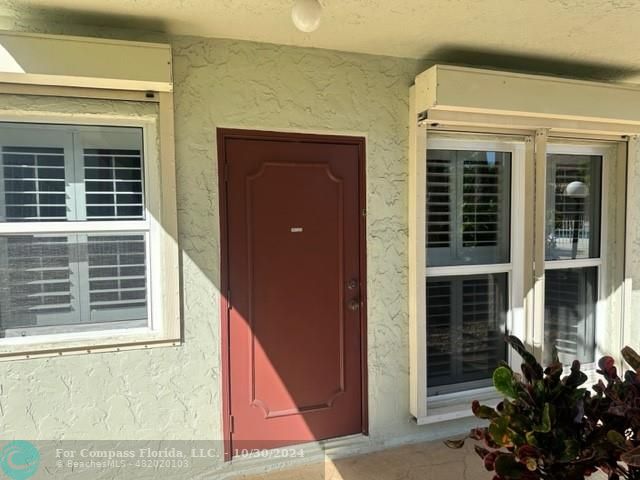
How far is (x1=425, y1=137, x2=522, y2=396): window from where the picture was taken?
157 inches

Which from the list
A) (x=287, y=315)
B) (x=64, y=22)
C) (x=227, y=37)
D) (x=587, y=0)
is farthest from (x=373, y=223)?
(x=64, y=22)

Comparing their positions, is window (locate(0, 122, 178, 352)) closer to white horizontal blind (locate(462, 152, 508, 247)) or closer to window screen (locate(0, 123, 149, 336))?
window screen (locate(0, 123, 149, 336))

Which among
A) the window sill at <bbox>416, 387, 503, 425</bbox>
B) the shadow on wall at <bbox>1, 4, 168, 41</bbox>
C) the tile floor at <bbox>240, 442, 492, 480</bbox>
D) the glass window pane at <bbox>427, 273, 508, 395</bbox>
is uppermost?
the shadow on wall at <bbox>1, 4, 168, 41</bbox>

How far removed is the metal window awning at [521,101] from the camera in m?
3.44

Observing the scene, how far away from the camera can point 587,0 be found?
2818 millimetres

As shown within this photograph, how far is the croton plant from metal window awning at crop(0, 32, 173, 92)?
111 inches

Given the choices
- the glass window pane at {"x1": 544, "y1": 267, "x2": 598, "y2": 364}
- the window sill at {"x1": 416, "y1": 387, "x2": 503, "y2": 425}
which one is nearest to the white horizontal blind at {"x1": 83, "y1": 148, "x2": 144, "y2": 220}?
the window sill at {"x1": 416, "y1": 387, "x2": 503, "y2": 425}

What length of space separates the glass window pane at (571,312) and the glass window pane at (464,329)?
0.60 m

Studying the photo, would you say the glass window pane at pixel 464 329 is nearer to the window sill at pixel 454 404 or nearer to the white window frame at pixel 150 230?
the window sill at pixel 454 404

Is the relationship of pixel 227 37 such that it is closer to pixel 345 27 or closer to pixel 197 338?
pixel 345 27

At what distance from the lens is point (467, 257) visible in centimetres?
409

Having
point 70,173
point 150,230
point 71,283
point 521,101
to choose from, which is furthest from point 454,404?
point 70,173

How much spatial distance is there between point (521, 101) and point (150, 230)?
10.5 ft

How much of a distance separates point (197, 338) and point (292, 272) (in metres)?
0.91
